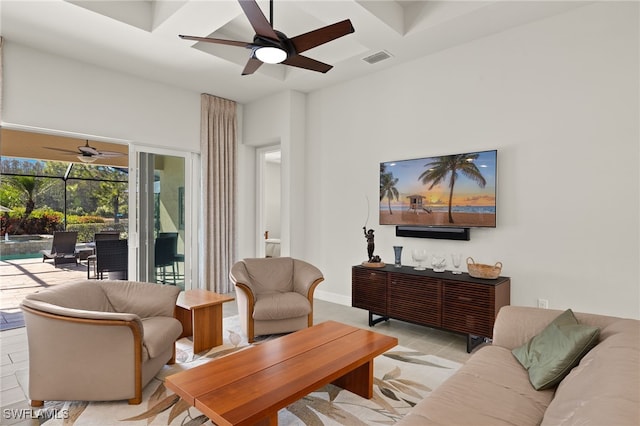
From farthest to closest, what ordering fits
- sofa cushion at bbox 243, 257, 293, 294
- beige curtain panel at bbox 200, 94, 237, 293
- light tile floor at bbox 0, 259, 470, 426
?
beige curtain panel at bbox 200, 94, 237, 293 < sofa cushion at bbox 243, 257, 293, 294 < light tile floor at bbox 0, 259, 470, 426

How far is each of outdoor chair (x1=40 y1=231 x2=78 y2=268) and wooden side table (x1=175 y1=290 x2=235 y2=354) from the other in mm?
4927

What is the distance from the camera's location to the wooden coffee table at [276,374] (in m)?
1.68

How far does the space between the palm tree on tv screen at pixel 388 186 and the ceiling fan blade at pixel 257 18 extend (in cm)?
238

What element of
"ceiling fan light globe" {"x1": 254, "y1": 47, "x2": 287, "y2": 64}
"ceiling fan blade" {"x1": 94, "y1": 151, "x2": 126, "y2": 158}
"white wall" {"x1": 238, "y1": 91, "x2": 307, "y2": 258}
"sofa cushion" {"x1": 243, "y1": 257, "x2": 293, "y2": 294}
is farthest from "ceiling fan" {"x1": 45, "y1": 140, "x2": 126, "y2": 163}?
"ceiling fan light globe" {"x1": 254, "y1": 47, "x2": 287, "y2": 64}

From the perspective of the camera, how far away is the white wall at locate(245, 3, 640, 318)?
2973 mm

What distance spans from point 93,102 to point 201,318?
3.20 m

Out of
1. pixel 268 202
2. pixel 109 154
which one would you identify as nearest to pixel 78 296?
pixel 109 154

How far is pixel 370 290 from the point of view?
407 cm

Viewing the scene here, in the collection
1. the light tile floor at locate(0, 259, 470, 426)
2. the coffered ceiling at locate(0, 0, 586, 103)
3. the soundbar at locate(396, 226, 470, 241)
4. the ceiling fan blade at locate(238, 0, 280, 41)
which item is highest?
the coffered ceiling at locate(0, 0, 586, 103)

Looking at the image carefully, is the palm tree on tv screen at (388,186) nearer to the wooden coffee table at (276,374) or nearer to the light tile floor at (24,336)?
the light tile floor at (24,336)

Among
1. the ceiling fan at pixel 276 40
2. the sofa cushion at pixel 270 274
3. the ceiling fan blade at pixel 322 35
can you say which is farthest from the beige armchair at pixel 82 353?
the ceiling fan blade at pixel 322 35

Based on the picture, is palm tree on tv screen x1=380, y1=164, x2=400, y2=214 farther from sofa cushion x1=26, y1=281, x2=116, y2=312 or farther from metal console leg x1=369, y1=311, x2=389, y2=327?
sofa cushion x1=26, y1=281, x2=116, y2=312

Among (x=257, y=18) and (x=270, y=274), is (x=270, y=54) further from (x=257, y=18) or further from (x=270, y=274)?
(x=270, y=274)

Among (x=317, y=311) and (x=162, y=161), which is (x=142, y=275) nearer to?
(x=162, y=161)
